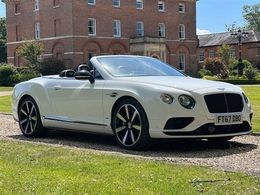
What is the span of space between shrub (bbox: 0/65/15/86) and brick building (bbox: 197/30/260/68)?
40804 millimetres

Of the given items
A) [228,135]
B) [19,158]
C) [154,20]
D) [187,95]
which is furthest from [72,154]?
[154,20]

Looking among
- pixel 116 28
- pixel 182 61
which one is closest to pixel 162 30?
pixel 182 61

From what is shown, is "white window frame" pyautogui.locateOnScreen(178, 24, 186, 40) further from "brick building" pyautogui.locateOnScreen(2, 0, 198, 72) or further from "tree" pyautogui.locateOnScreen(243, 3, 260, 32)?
"tree" pyautogui.locateOnScreen(243, 3, 260, 32)

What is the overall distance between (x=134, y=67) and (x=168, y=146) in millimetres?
1551

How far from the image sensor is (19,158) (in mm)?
7488

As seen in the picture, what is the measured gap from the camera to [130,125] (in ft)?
27.6

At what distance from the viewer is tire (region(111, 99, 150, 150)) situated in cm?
819

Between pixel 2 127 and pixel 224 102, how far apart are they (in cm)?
619

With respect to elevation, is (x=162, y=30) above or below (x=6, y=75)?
above

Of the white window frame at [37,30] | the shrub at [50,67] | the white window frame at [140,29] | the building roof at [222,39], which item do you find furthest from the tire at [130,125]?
the building roof at [222,39]

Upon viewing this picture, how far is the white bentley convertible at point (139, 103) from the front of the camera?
26.3 feet

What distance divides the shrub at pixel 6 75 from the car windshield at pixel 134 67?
1581 inches

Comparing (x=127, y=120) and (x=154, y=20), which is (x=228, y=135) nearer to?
(x=127, y=120)

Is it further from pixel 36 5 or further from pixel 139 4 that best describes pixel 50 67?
pixel 139 4
